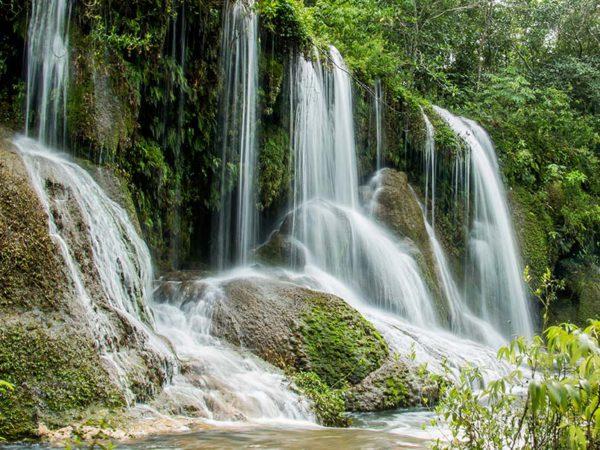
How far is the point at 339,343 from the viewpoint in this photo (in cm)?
801

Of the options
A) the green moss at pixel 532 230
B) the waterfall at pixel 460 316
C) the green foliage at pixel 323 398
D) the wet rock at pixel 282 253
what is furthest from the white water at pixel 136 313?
the green moss at pixel 532 230

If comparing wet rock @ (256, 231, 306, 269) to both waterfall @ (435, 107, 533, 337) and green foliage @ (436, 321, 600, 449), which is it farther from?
green foliage @ (436, 321, 600, 449)

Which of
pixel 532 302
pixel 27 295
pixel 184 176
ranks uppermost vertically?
pixel 184 176

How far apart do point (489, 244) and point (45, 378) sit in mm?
11713

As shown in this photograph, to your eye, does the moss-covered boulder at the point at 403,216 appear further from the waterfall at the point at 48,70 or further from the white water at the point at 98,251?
the waterfall at the point at 48,70

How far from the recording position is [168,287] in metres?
8.73

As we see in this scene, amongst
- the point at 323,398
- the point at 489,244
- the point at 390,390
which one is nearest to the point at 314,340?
the point at 390,390

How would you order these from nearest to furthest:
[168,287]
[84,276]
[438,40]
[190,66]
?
1. [84,276]
2. [168,287]
3. [190,66]
4. [438,40]

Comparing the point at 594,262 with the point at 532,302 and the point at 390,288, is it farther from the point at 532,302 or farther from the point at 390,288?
the point at 390,288

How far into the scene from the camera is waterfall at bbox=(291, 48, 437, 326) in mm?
11406

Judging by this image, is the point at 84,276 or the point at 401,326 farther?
the point at 401,326

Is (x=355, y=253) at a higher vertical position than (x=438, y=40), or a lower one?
lower

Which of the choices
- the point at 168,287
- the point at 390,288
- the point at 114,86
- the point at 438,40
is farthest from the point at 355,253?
the point at 438,40

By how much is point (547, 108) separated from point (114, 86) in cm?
1402
